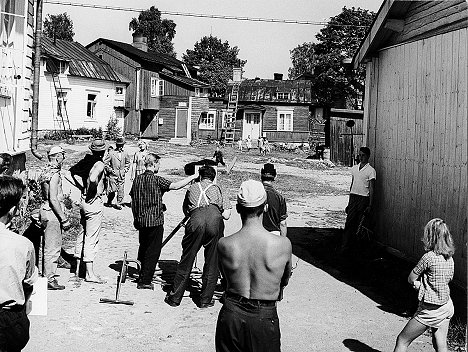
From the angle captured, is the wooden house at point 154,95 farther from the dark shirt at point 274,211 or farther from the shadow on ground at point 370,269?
the dark shirt at point 274,211

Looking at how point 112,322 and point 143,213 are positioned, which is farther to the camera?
point 143,213

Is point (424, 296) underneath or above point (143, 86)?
underneath

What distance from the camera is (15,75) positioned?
1342 centimetres

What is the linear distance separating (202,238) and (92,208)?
1642mm

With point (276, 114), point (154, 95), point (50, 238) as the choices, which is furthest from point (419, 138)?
point (276, 114)

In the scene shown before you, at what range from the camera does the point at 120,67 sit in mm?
48406

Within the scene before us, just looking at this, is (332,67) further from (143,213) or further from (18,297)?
(18,297)

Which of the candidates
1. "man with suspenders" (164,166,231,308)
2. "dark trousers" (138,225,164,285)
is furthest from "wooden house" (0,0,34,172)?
"man with suspenders" (164,166,231,308)

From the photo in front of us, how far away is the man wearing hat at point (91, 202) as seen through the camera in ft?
28.9

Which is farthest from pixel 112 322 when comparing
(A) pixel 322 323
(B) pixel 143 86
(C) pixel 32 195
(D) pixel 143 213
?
(B) pixel 143 86

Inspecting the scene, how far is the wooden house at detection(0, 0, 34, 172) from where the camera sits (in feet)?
42.6

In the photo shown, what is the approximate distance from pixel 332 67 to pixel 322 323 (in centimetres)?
5237

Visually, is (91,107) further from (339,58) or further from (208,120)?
(339,58)

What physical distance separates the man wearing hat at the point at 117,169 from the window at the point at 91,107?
28110 mm
